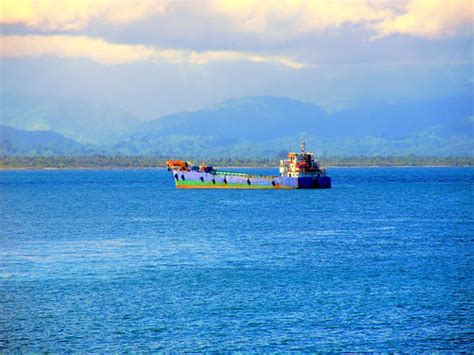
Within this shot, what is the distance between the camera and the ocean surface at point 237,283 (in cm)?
4447

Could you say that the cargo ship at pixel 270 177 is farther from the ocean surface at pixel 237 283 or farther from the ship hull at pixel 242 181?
the ocean surface at pixel 237 283

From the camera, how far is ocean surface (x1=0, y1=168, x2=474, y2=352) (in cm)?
4447

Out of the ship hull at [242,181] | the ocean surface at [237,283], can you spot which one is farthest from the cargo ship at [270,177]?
the ocean surface at [237,283]

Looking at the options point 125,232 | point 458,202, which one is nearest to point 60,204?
point 125,232

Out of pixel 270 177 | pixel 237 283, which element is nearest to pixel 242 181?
pixel 270 177

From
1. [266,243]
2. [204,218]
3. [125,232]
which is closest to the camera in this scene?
[266,243]

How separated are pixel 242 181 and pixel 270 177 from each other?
8.73 metres

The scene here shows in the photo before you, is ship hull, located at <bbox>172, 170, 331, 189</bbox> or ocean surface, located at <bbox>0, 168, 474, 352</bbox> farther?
ship hull, located at <bbox>172, 170, 331, 189</bbox>

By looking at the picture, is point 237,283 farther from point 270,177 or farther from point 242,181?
point 242,181

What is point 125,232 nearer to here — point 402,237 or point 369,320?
point 402,237

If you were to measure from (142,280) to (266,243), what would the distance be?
24.5 metres

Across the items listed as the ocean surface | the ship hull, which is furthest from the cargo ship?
the ocean surface

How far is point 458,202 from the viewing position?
14350 cm

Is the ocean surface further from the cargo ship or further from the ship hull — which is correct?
the ship hull
